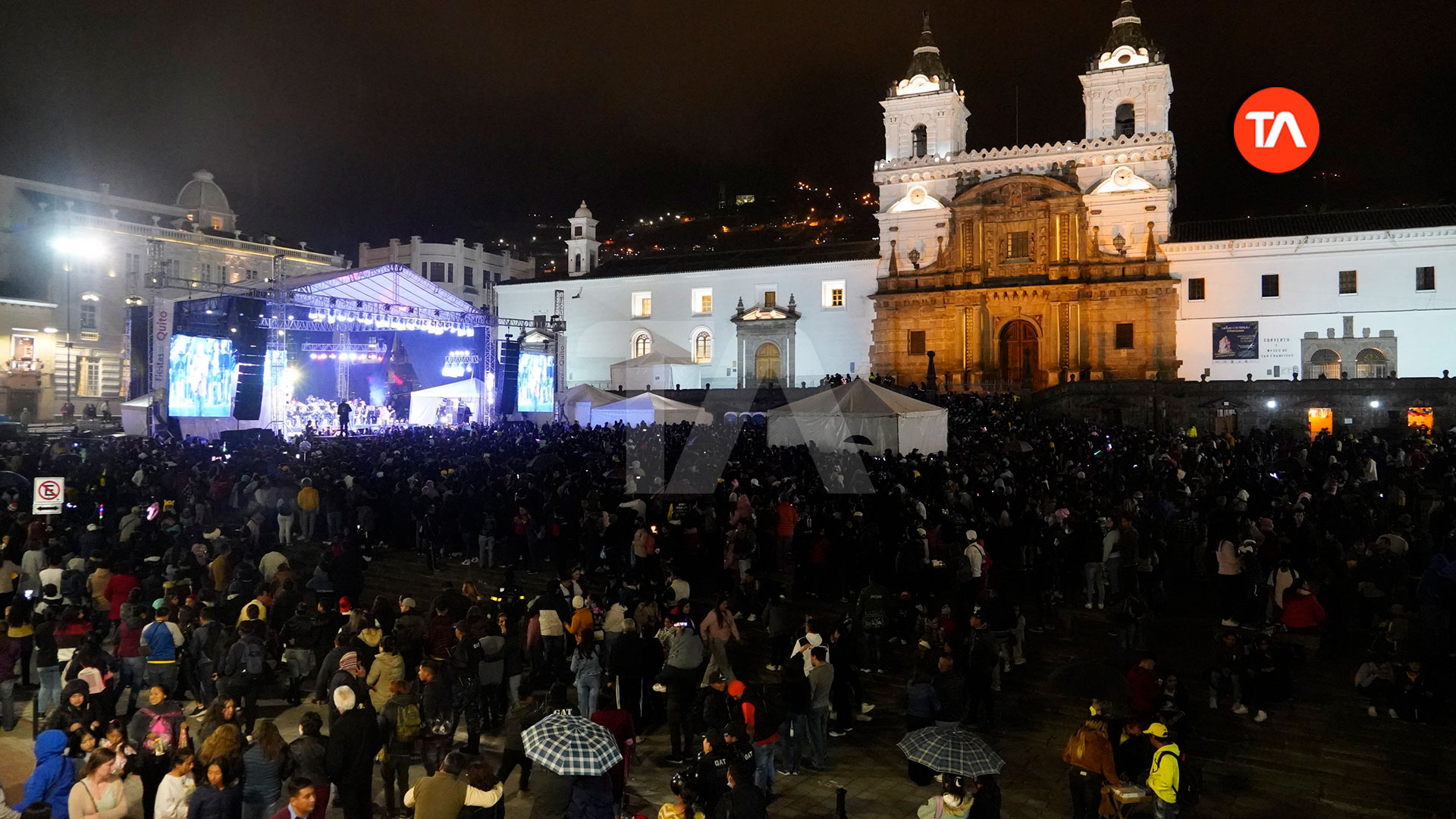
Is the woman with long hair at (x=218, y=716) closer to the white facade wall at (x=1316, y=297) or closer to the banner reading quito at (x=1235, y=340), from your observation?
the white facade wall at (x=1316, y=297)

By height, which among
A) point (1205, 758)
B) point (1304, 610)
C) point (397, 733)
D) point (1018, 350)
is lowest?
point (1205, 758)

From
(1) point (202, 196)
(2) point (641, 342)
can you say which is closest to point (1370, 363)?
(2) point (641, 342)

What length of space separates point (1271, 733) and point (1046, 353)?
30.7 metres

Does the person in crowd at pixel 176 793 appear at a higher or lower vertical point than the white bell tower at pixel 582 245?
lower

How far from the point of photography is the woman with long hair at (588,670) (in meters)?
7.71

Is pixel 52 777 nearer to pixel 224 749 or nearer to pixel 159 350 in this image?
pixel 224 749

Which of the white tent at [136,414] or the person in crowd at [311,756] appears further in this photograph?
the white tent at [136,414]

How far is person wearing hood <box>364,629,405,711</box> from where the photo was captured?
692 cm

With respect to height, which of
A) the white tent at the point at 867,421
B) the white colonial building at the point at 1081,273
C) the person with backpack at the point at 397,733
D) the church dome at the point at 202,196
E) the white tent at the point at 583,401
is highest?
the church dome at the point at 202,196

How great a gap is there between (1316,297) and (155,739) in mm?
38044

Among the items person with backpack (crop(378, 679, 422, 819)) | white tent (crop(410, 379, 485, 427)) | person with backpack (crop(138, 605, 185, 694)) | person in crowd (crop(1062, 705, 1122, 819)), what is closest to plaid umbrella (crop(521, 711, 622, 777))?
person with backpack (crop(378, 679, 422, 819))

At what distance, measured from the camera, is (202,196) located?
50.3 meters

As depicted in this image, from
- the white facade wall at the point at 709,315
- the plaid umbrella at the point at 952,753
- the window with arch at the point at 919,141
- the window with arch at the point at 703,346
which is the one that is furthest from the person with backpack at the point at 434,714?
the window with arch at the point at 919,141

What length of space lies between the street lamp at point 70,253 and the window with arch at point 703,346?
2626cm
